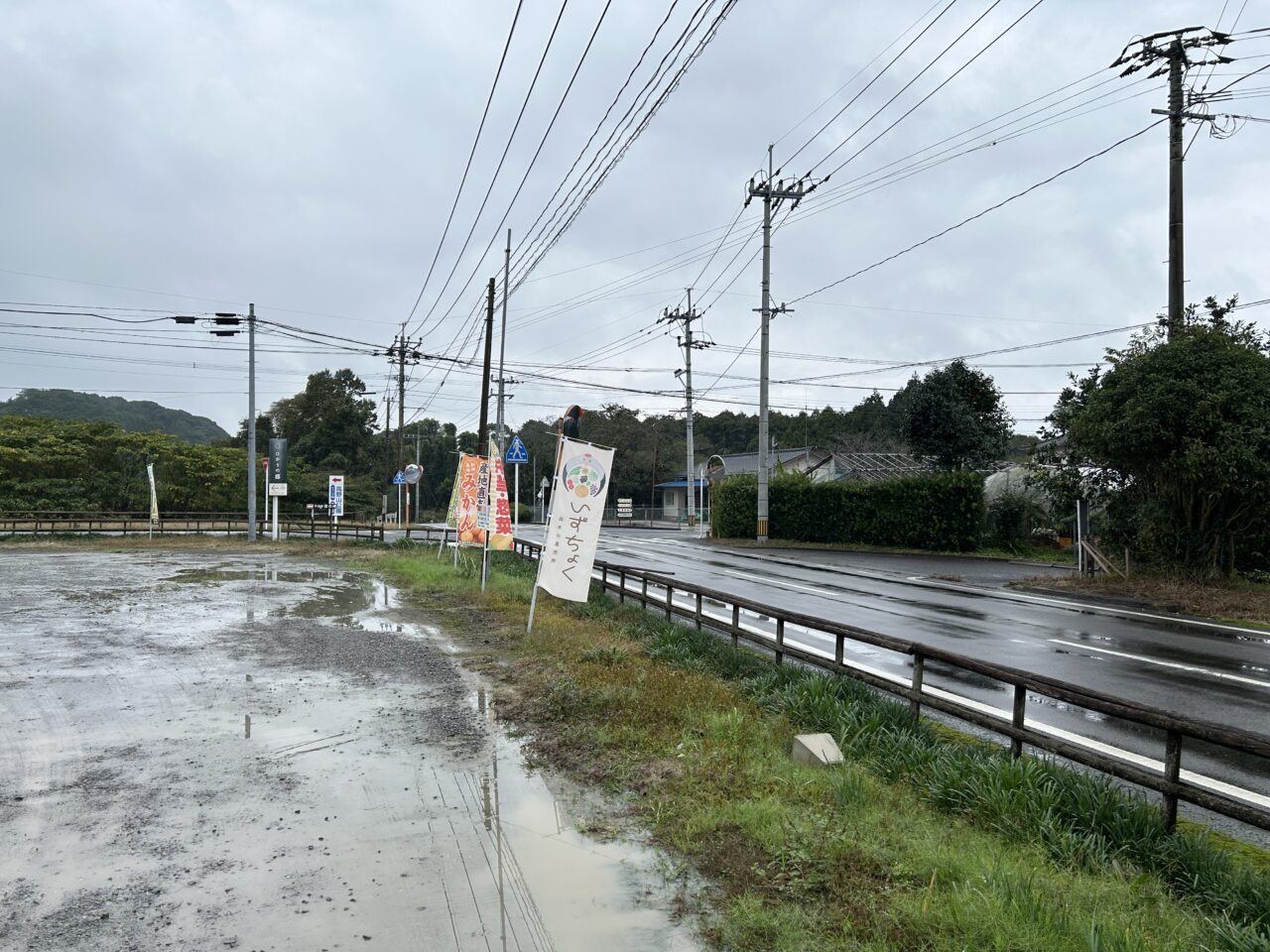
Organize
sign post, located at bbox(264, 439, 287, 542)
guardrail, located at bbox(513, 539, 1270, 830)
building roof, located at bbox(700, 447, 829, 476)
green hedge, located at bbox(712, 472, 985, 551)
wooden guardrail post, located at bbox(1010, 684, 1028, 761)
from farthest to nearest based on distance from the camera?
1. building roof, located at bbox(700, 447, 829, 476)
2. sign post, located at bbox(264, 439, 287, 542)
3. green hedge, located at bbox(712, 472, 985, 551)
4. wooden guardrail post, located at bbox(1010, 684, 1028, 761)
5. guardrail, located at bbox(513, 539, 1270, 830)

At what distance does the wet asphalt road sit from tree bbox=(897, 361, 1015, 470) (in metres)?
13.6

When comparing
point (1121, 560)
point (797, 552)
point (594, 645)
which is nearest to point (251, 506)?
point (797, 552)

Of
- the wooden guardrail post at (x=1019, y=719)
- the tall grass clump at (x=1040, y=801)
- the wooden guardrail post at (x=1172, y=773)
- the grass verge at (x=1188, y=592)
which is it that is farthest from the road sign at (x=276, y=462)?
the wooden guardrail post at (x=1172, y=773)

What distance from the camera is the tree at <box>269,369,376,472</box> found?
66062mm

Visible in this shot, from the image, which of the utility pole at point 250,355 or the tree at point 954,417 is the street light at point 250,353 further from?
the tree at point 954,417

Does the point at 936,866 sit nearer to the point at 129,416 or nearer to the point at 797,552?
the point at 797,552

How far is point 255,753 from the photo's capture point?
5871 millimetres

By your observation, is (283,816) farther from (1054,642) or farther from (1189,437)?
(1189,437)

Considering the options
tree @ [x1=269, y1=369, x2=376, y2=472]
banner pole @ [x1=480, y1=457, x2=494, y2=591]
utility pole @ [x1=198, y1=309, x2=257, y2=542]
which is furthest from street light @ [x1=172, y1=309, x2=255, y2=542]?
tree @ [x1=269, y1=369, x2=376, y2=472]

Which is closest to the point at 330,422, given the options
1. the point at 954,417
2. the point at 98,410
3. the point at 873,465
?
the point at 98,410

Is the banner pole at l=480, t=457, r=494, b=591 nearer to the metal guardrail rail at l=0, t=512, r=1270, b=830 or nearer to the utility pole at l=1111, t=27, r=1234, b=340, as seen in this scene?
the metal guardrail rail at l=0, t=512, r=1270, b=830

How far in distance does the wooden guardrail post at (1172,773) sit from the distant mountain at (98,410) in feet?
248

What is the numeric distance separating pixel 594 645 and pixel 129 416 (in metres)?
82.1

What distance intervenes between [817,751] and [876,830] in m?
1.05
